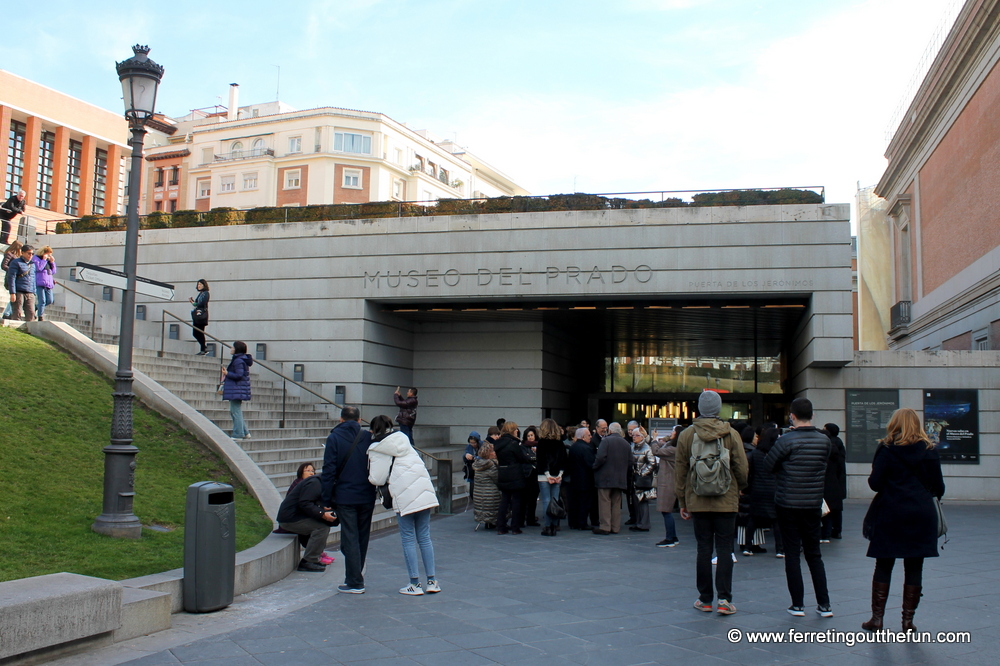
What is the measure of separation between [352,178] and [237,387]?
51990 mm

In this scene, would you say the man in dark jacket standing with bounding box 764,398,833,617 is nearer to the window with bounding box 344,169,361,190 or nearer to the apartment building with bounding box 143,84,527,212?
the apartment building with bounding box 143,84,527,212

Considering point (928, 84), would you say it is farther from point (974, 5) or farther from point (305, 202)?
point (305, 202)

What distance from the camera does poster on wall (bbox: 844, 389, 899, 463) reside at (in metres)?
17.5

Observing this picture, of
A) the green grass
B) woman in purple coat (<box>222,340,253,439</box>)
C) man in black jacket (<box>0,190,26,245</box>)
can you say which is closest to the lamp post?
the green grass

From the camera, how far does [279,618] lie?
666 centimetres

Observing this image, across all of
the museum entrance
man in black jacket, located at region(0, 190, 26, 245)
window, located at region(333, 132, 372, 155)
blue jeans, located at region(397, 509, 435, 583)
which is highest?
window, located at region(333, 132, 372, 155)

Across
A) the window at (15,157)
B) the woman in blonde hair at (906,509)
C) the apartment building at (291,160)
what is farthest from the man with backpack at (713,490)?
the apartment building at (291,160)

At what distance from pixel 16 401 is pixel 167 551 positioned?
181 inches

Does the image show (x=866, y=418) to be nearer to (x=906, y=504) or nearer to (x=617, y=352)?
(x=617, y=352)

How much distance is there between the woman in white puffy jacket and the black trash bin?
1.36 m

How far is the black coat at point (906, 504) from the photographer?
231 inches

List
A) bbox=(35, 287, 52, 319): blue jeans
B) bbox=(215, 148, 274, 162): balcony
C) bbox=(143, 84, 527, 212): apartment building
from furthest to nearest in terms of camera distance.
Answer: bbox=(215, 148, 274, 162): balcony
bbox=(143, 84, 527, 212): apartment building
bbox=(35, 287, 52, 319): blue jeans

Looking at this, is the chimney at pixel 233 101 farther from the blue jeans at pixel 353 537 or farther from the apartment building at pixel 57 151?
the blue jeans at pixel 353 537

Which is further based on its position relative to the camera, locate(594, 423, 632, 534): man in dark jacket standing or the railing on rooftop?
the railing on rooftop
